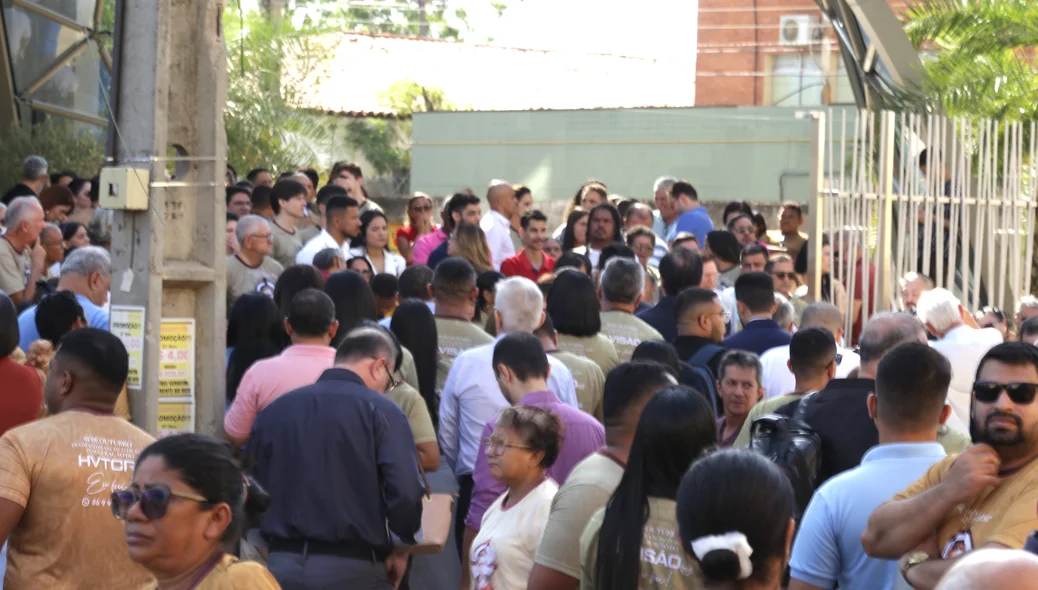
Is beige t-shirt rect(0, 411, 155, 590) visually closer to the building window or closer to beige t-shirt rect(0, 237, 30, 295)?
beige t-shirt rect(0, 237, 30, 295)

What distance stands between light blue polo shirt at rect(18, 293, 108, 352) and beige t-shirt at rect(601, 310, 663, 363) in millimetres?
2857

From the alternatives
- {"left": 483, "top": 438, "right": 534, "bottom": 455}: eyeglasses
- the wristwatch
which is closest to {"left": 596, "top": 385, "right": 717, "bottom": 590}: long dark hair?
the wristwatch

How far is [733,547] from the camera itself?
3.30m

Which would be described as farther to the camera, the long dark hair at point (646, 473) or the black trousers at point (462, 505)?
the black trousers at point (462, 505)

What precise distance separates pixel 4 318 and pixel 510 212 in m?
7.64

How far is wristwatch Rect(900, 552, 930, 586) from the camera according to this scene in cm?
416

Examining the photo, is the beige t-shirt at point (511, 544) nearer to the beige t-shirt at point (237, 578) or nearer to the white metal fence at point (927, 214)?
the beige t-shirt at point (237, 578)

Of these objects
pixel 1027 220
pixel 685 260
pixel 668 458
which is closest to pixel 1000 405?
pixel 668 458

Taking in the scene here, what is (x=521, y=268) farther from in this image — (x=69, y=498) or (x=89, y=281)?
(x=69, y=498)

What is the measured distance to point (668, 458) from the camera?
443 centimetres

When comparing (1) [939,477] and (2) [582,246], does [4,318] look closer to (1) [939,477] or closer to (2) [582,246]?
(1) [939,477]

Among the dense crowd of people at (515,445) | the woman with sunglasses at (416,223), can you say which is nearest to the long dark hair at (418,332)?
the dense crowd of people at (515,445)

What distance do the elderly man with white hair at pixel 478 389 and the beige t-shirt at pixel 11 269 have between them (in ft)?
12.5

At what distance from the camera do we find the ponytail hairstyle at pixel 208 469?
12.7 feet
